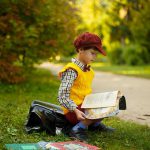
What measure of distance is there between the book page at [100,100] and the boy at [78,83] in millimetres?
111

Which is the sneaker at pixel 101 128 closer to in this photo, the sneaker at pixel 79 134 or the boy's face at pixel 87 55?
the sneaker at pixel 79 134

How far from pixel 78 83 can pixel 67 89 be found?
248 mm

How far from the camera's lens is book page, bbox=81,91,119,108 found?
536 centimetres

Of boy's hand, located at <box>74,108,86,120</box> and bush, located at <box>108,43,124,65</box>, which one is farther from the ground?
bush, located at <box>108,43,124,65</box>

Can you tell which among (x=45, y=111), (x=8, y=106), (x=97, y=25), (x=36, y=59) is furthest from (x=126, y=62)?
(x=45, y=111)

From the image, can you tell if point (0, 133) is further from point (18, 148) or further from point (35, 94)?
point (35, 94)

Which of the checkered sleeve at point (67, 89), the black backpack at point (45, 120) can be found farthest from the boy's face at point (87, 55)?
the black backpack at point (45, 120)

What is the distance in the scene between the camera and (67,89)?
553cm

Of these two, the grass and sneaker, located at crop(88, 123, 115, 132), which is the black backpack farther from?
sneaker, located at crop(88, 123, 115, 132)

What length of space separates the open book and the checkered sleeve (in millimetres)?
197

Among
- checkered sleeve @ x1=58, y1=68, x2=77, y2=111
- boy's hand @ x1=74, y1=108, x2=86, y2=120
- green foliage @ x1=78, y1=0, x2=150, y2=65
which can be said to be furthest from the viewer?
green foliage @ x1=78, y1=0, x2=150, y2=65

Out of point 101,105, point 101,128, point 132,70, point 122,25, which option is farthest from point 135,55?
point 101,105

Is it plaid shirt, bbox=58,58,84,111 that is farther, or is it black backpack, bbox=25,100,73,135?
black backpack, bbox=25,100,73,135

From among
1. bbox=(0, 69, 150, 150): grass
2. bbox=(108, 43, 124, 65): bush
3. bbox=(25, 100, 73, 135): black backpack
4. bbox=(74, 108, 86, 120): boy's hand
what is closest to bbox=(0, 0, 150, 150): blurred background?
bbox=(0, 69, 150, 150): grass
